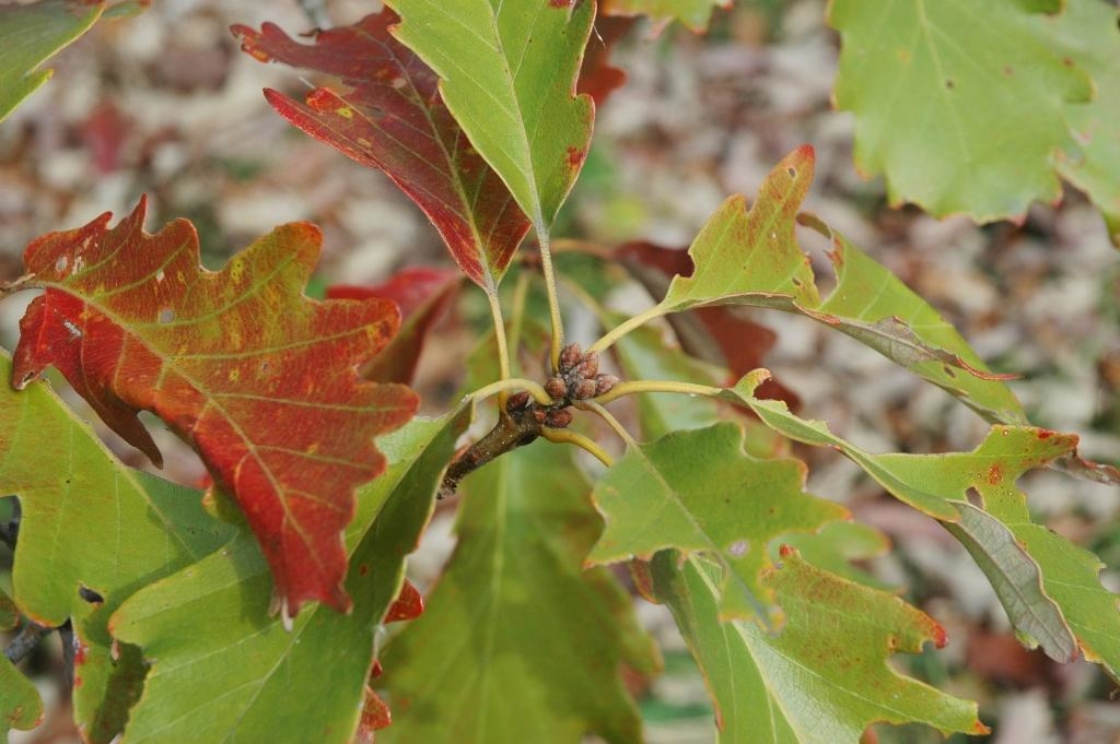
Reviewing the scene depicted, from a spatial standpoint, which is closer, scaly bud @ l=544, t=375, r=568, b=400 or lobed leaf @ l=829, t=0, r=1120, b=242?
scaly bud @ l=544, t=375, r=568, b=400

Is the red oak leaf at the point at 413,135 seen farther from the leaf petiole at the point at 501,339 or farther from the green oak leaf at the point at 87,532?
the green oak leaf at the point at 87,532

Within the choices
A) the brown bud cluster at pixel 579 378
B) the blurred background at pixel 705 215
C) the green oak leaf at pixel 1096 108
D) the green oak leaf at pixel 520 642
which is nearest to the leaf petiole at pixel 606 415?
the brown bud cluster at pixel 579 378

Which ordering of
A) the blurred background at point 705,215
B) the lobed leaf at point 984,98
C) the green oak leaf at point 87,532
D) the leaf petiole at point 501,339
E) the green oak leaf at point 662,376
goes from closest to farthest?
the green oak leaf at point 87,532
the leaf petiole at point 501,339
the lobed leaf at point 984,98
the green oak leaf at point 662,376
the blurred background at point 705,215

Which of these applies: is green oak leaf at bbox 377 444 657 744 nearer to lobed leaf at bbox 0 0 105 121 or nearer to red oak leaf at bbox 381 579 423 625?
red oak leaf at bbox 381 579 423 625

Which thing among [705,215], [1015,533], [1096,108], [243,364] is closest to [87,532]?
[243,364]

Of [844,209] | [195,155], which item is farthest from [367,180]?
[844,209]

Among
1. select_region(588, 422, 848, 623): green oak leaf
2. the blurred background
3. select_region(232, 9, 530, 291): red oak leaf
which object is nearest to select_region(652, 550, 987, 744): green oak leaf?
select_region(588, 422, 848, 623): green oak leaf
